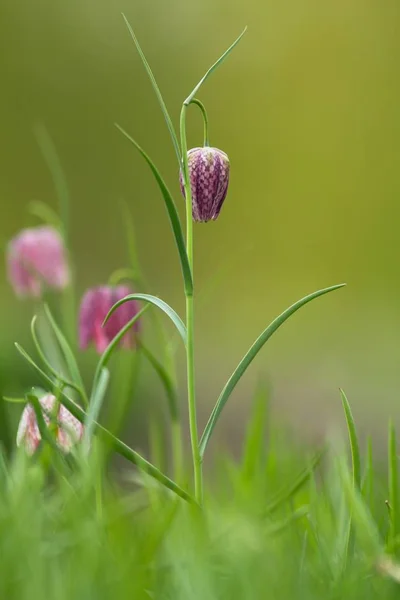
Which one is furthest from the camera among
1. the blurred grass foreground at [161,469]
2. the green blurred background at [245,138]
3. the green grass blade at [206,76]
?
the green blurred background at [245,138]

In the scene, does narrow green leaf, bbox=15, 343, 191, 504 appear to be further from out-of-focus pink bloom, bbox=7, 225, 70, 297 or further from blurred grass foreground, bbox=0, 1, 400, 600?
out-of-focus pink bloom, bbox=7, 225, 70, 297

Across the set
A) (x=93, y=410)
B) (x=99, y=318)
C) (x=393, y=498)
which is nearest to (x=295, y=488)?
(x=393, y=498)

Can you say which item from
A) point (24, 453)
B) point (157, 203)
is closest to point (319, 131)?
point (157, 203)

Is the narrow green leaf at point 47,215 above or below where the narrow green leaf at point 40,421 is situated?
above

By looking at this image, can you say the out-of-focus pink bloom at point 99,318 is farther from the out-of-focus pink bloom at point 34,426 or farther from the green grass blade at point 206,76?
the green grass blade at point 206,76

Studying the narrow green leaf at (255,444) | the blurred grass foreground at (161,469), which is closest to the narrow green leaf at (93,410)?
the blurred grass foreground at (161,469)

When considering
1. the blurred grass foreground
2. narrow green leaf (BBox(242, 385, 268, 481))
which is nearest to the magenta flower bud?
the blurred grass foreground

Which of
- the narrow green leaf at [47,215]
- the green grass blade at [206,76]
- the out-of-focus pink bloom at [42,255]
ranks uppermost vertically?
the green grass blade at [206,76]
